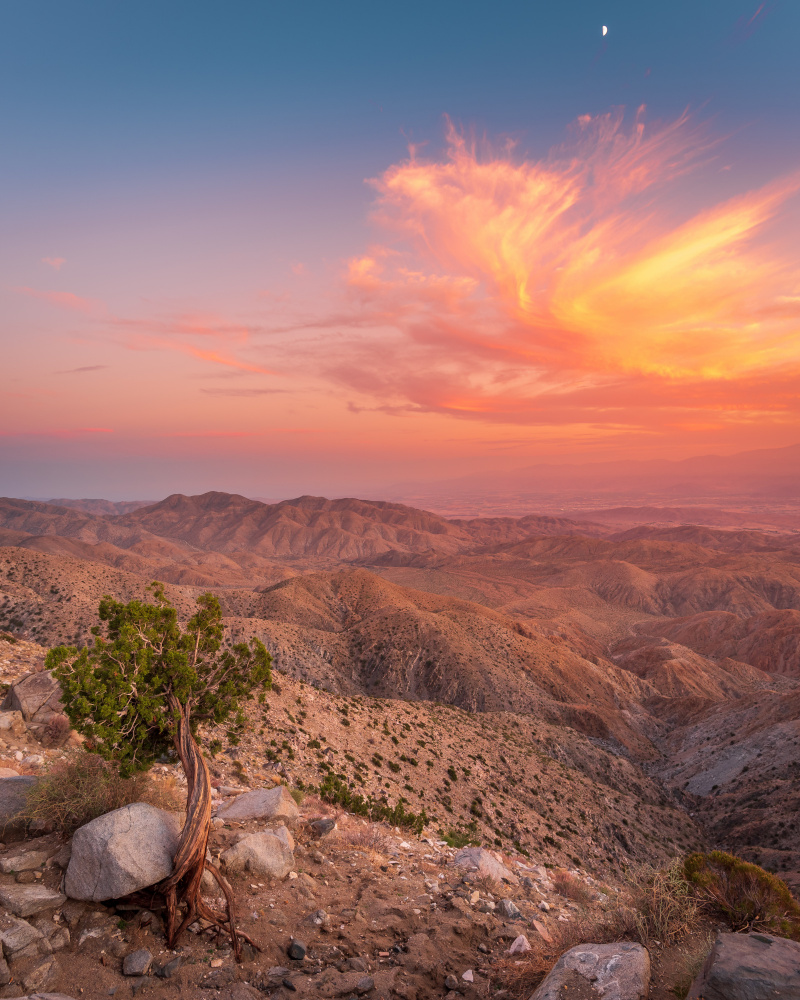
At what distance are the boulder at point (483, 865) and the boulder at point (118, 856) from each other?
31.3 ft

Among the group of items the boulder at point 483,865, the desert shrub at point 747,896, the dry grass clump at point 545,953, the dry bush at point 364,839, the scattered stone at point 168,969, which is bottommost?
the boulder at point 483,865

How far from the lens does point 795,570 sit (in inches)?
6644

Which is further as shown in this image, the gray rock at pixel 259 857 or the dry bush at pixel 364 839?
the dry bush at pixel 364 839

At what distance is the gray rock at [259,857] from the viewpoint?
10.9 m

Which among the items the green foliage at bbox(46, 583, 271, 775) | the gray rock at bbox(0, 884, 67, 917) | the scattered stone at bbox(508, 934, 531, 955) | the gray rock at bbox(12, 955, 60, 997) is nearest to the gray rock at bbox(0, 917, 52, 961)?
the gray rock at bbox(12, 955, 60, 997)

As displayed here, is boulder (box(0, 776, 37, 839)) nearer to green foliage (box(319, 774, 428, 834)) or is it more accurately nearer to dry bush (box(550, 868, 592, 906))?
green foliage (box(319, 774, 428, 834))

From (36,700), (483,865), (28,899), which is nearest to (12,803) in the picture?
(28,899)

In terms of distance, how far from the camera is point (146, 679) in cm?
1141

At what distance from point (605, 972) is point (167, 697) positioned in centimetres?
1020

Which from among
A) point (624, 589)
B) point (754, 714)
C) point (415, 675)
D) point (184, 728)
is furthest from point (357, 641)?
point (624, 589)

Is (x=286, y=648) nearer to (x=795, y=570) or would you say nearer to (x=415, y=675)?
(x=415, y=675)

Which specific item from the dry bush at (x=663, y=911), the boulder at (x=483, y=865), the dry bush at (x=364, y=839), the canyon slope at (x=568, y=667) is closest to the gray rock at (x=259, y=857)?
the dry bush at (x=364, y=839)

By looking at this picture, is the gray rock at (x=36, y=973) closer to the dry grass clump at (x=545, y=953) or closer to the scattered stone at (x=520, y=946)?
the dry grass clump at (x=545, y=953)

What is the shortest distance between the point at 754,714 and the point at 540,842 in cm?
4724
